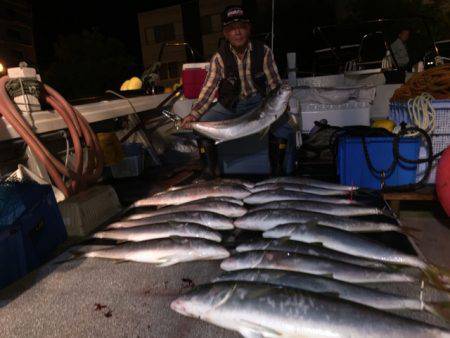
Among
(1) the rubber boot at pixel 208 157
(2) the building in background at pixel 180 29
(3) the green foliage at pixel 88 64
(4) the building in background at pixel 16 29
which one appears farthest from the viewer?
(4) the building in background at pixel 16 29

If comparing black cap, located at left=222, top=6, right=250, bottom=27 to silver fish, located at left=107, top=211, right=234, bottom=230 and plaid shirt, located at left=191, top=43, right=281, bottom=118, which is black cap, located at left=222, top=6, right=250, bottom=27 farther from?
silver fish, located at left=107, top=211, right=234, bottom=230

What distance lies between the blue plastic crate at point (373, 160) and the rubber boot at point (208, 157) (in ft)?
6.13

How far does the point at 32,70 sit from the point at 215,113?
2541 millimetres

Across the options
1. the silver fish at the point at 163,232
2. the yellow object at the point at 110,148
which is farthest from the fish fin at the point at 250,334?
the yellow object at the point at 110,148

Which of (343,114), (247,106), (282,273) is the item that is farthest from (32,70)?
(343,114)

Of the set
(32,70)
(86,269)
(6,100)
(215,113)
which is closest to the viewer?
(86,269)

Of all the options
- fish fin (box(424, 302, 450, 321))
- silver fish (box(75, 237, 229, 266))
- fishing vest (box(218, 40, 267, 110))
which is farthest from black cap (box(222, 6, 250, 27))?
fish fin (box(424, 302, 450, 321))

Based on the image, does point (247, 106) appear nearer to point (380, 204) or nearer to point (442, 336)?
point (380, 204)

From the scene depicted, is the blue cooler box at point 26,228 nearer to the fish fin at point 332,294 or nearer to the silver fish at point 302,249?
the silver fish at point 302,249

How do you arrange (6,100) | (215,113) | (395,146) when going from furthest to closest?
(215,113) → (395,146) → (6,100)

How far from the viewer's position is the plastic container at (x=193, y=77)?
7305mm

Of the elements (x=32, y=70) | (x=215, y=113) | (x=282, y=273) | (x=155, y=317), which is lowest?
(x=155, y=317)

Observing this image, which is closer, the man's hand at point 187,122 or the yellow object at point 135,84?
the man's hand at point 187,122

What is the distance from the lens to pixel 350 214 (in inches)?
134
